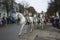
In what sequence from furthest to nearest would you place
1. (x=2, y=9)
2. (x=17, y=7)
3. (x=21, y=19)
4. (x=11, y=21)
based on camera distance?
1. (x=17, y=7)
2. (x=2, y=9)
3. (x=11, y=21)
4. (x=21, y=19)

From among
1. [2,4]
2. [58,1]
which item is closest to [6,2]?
[2,4]

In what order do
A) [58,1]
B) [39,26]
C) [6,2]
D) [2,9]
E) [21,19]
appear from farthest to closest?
[2,9], [6,2], [58,1], [39,26], [21,19]

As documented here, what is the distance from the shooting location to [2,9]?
70.6 metres

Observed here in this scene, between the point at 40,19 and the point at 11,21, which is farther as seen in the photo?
the point at 11,21

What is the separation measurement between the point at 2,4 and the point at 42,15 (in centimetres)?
3902

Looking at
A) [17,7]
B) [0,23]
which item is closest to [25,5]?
[17,7]

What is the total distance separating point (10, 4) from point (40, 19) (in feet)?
132

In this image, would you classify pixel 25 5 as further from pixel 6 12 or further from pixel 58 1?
pixel 58 1

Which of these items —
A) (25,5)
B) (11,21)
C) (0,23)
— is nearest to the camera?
(0,23)

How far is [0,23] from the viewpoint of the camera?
3700 cm

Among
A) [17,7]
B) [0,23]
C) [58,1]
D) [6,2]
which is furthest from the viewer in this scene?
[17,7]

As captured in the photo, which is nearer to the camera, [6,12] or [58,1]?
[58,1]

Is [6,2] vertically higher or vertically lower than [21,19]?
higher

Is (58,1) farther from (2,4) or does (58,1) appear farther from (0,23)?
(2,4)
